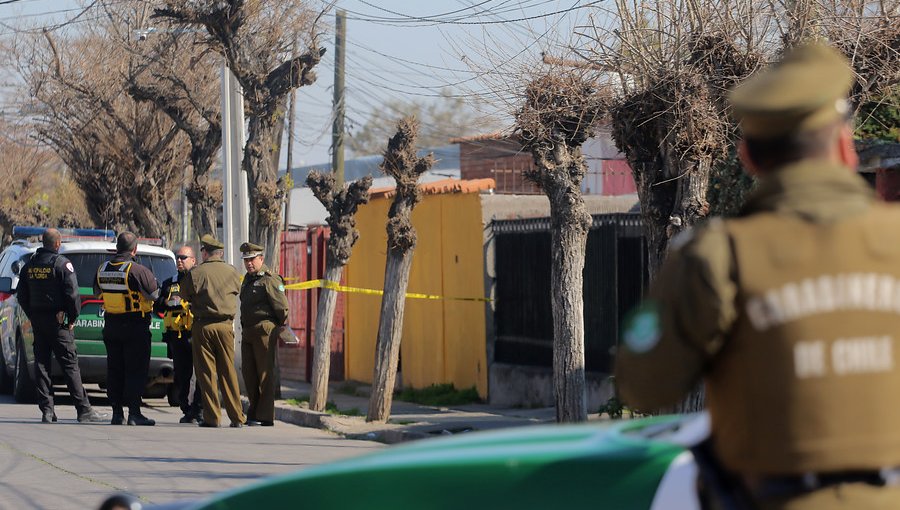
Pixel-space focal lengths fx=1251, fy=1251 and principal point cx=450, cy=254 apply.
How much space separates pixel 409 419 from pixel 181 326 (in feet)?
9.00

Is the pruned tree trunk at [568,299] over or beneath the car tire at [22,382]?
over

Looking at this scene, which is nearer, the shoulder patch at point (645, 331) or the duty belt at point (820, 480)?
the duty belt at point (820, 480)

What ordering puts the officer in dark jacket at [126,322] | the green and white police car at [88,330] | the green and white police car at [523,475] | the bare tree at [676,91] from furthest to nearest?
the green and white police car at [88,330] → the officer in dark jacket at [126,322] → the bare tree at [676,91] → the green and white police car at [523,475]

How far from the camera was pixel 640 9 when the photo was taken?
1011 centimetres

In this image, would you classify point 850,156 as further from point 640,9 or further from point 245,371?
point 245,371

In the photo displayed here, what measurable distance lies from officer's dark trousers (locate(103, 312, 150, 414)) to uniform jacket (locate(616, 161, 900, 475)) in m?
11.1

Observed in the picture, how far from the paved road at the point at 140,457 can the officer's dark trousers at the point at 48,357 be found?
0.28 m

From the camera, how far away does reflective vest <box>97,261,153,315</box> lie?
505 inches

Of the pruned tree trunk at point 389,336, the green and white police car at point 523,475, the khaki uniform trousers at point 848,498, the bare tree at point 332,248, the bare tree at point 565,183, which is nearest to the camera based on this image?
the khaki uniform trousers at point 848,498

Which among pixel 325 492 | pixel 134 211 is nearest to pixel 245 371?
pixel 325 492

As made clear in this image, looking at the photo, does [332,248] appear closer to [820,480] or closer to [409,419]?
[409,419]

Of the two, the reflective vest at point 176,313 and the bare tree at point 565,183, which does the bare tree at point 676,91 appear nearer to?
the bare tree at point 565,183

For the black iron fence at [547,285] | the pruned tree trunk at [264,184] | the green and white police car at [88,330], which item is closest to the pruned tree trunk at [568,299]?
the black iron fence at [547,285]

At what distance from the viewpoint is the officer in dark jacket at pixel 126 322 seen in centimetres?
1287
